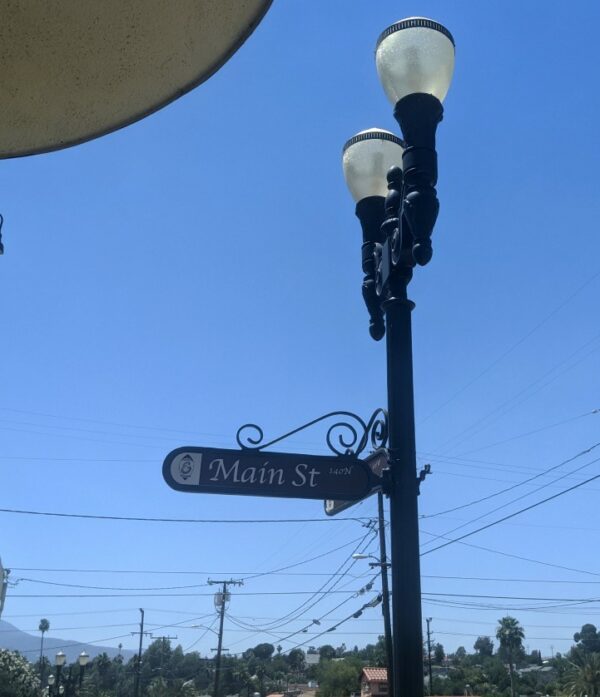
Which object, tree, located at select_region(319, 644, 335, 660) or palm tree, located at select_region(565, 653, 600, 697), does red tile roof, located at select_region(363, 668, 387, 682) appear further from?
tree, located at select_region(319, 644, 335, 660)

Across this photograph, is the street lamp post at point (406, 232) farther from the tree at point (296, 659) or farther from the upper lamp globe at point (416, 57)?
the tree at point (296, 659)

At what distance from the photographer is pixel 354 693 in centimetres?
6825

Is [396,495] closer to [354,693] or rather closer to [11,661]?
[11,661]

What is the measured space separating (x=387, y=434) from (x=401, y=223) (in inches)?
37.7

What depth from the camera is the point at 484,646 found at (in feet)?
535

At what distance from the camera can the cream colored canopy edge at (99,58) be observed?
1684 mm

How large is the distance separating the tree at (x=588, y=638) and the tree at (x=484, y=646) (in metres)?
24.4

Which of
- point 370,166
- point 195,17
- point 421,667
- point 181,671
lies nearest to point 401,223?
point 370,166

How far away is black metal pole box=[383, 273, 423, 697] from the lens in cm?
314

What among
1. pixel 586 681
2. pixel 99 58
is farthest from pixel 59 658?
pixel 586 681

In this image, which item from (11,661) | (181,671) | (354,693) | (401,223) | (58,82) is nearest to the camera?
(58,82)

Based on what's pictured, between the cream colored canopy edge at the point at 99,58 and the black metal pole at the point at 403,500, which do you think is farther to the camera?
the black metal pole at the point at 403,500

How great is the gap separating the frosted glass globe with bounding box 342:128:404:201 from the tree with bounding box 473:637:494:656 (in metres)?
170

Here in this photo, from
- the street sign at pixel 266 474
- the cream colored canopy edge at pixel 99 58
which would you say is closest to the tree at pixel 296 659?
the street sign at pixel 266 474
